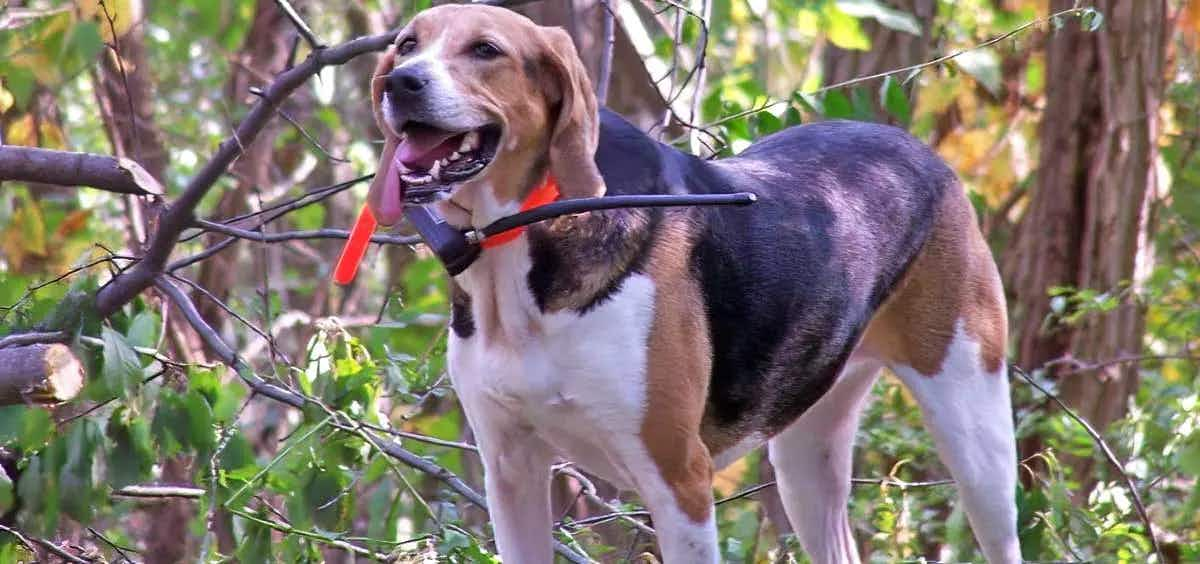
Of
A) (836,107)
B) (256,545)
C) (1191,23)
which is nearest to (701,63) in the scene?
(836,107)

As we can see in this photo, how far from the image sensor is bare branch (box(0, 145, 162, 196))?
3.84 meters

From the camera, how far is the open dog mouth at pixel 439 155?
12.3ft

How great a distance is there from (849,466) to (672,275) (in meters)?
1.52

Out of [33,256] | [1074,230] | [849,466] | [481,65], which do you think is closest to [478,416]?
[481,65]

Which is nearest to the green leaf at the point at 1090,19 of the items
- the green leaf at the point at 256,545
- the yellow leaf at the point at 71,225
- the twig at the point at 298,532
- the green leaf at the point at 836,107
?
the green leaf at the point at 836,107

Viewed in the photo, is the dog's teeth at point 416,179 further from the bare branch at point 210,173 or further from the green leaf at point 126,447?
the green leaf at point 126,447

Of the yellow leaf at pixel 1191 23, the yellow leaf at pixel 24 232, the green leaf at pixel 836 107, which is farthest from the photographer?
the yellow leaf at pixel 1191 23

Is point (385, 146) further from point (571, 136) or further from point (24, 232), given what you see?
point (24, 232)

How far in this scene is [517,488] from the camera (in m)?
4.29

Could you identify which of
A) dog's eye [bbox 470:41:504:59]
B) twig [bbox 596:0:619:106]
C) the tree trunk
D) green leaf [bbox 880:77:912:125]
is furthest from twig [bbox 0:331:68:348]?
the tree trunk

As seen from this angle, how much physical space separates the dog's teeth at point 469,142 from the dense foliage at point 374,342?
1.84 feet

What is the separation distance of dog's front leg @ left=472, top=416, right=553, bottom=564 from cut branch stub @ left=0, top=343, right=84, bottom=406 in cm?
95

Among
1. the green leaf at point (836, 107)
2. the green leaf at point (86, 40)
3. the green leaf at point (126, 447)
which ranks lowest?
the green leaf at point (126, 447)

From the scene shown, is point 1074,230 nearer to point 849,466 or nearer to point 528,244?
point 849,466
